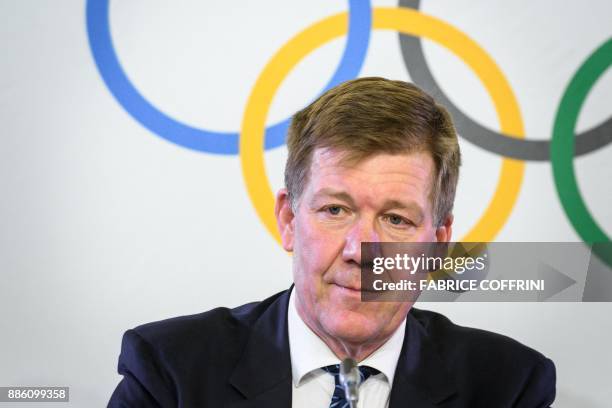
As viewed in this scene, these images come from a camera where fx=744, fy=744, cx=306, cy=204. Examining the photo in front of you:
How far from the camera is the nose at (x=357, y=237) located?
5.16 ft

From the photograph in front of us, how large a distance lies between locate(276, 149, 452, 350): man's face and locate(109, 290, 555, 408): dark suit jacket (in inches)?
5.5

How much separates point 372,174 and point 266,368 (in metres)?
0.49

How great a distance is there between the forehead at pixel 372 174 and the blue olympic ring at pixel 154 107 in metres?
0.90

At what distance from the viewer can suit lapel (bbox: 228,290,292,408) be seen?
5.29 feet

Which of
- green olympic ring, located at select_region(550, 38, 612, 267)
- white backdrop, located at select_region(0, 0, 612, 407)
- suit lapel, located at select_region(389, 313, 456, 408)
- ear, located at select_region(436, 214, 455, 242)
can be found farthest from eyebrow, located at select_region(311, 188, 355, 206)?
green olympic ring, located at select_region(550, 38, 612, 267)

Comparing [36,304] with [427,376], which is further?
[36,304]

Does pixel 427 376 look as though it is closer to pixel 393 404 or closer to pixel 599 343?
pixel 393 404

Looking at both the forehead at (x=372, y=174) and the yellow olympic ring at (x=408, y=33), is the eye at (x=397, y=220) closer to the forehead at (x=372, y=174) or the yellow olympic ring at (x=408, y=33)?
the forehead at (x=372, y=174)

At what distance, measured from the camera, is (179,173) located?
2.52 m

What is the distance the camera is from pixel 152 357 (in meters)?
1.69

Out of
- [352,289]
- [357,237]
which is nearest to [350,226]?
[357,237]

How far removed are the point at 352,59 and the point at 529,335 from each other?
1121 mm

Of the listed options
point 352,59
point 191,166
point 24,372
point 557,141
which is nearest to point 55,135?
point 191,166

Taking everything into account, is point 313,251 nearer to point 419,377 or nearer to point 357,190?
point 357,190
